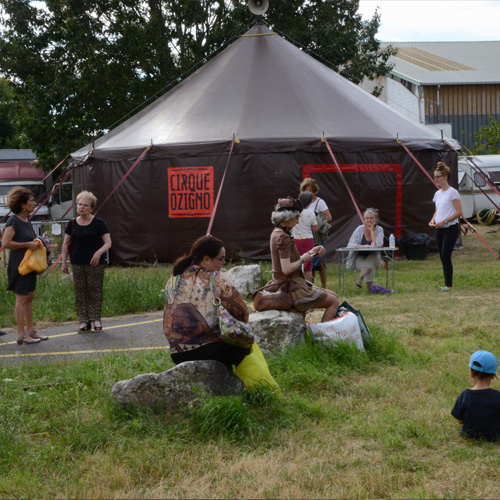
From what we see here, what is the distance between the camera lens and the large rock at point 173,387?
15.0ft

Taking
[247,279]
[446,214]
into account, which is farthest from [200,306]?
[446,214]

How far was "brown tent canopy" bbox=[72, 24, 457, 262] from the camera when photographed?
1394 cm

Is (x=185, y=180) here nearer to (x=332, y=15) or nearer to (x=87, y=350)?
(x=87, y=350)

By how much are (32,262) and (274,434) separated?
3.99 metres

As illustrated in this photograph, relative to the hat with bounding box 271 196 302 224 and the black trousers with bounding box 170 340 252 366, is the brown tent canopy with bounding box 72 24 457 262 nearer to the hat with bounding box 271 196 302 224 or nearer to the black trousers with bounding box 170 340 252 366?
the hat with bounding box 271 196 302 224

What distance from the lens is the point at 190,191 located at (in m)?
14.2

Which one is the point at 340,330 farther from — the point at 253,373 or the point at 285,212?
the point at 253,373

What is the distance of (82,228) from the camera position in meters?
7.98

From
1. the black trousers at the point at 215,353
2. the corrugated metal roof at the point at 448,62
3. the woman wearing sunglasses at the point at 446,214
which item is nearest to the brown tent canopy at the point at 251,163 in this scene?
the woman wearing sunglasses at the point at 446,214

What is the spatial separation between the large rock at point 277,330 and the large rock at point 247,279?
12.6 feet

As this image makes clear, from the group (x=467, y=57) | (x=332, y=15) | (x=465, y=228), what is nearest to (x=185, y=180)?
(x=465, y=228)

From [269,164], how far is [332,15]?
10105 mm

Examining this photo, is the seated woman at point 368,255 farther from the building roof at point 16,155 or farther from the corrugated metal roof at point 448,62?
the corrugated metal roof at point 448,62

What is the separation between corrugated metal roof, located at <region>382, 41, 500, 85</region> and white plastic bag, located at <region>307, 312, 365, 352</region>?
105ft
